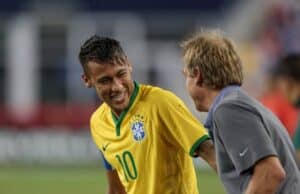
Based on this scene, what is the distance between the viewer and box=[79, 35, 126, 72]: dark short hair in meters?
6.34

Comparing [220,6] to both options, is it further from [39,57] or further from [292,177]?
[292,177]

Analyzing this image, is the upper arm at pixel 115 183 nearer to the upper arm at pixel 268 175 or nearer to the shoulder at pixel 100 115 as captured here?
the shoulder at pixel 100 115

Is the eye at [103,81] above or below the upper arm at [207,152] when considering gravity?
above

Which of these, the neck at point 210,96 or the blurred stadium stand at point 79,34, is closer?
the neck at point 210,96

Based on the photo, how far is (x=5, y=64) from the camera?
101 feet

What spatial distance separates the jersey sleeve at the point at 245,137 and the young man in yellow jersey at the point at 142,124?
1031mm

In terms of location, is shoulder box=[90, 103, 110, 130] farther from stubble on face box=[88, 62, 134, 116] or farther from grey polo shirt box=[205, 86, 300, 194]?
grey polo shirt box=[205, 86, 300, 194]

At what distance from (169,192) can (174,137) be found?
328 millimetres

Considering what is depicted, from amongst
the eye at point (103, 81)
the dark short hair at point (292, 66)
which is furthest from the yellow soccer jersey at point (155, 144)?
the dark short hair at point (292, 66)

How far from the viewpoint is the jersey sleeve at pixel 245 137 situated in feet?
16.8

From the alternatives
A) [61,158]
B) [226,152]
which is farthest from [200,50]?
[61,158]

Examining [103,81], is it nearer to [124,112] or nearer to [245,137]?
[124,112]

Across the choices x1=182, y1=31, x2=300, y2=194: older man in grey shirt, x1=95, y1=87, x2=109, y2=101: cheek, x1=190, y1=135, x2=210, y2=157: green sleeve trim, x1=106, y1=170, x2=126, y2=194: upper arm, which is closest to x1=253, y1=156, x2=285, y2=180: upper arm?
x1=182, y1=31, x2=300, y2=194: older man in grey shirt

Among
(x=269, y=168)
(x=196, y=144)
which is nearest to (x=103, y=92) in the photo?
(x=196, y=144)
